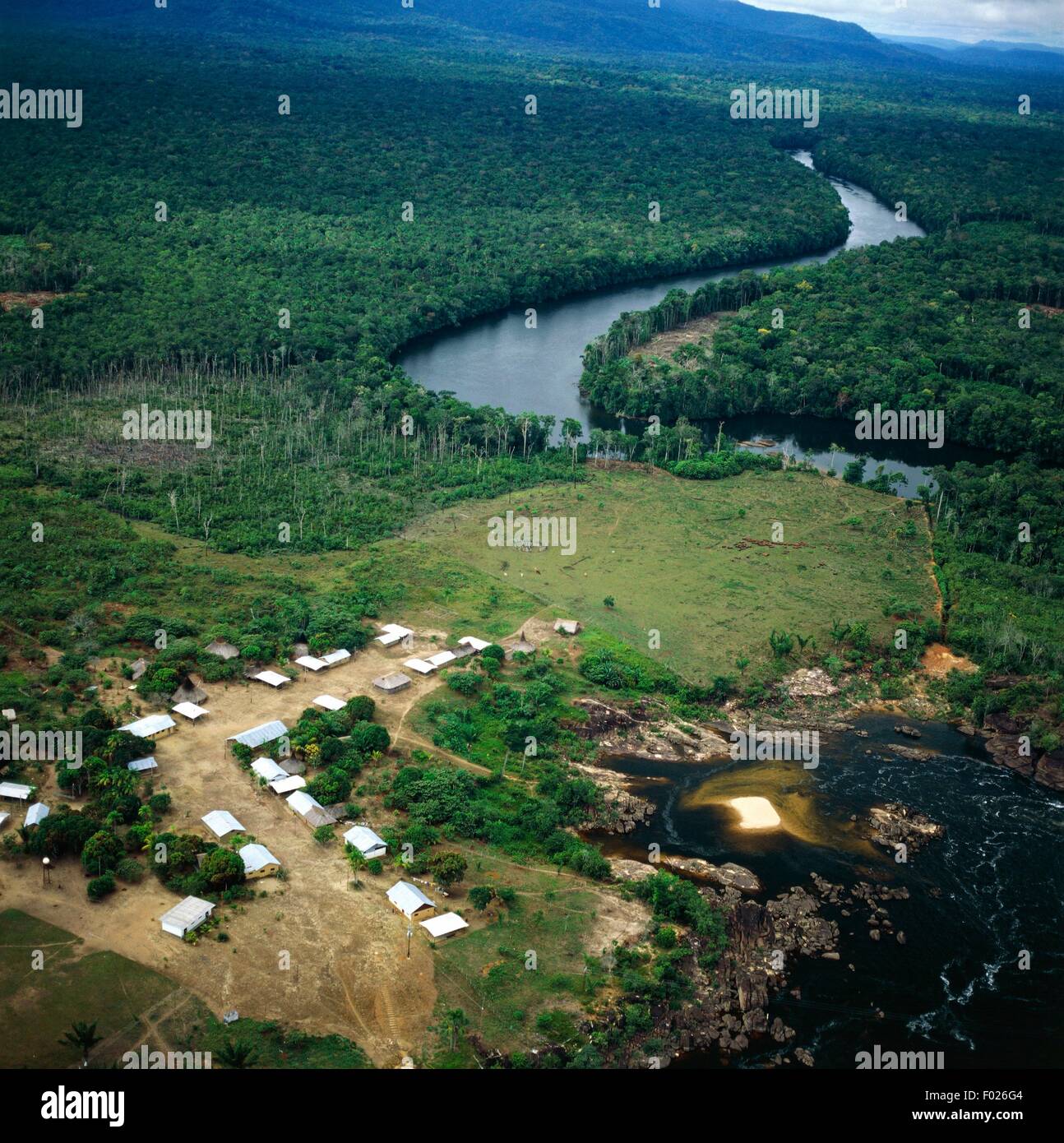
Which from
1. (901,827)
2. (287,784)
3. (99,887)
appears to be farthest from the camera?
(901,827)

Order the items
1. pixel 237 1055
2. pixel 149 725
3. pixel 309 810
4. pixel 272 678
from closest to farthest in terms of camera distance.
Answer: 1. pixel 237 1055
2. pixel 309 810
3. pixel 149 725
4. pixel 272 678

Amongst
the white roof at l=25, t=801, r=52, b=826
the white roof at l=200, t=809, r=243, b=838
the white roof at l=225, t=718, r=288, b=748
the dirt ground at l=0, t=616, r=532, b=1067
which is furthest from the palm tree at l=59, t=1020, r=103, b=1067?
the white roof at l=225, t=718, r=288, b=748

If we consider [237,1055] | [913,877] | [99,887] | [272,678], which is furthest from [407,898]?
[913,877]

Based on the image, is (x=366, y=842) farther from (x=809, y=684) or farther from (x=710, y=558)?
(x=710, y=558)

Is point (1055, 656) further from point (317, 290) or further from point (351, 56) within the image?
point (351, 56)

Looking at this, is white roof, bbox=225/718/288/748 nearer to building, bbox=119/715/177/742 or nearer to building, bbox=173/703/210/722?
building, bbox=173/703/210/722

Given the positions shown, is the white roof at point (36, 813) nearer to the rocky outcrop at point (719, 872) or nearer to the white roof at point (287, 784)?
the white roof at point (287, 784)

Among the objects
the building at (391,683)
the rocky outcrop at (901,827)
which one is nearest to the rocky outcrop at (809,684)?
the rocky outcrop at (901,827)
